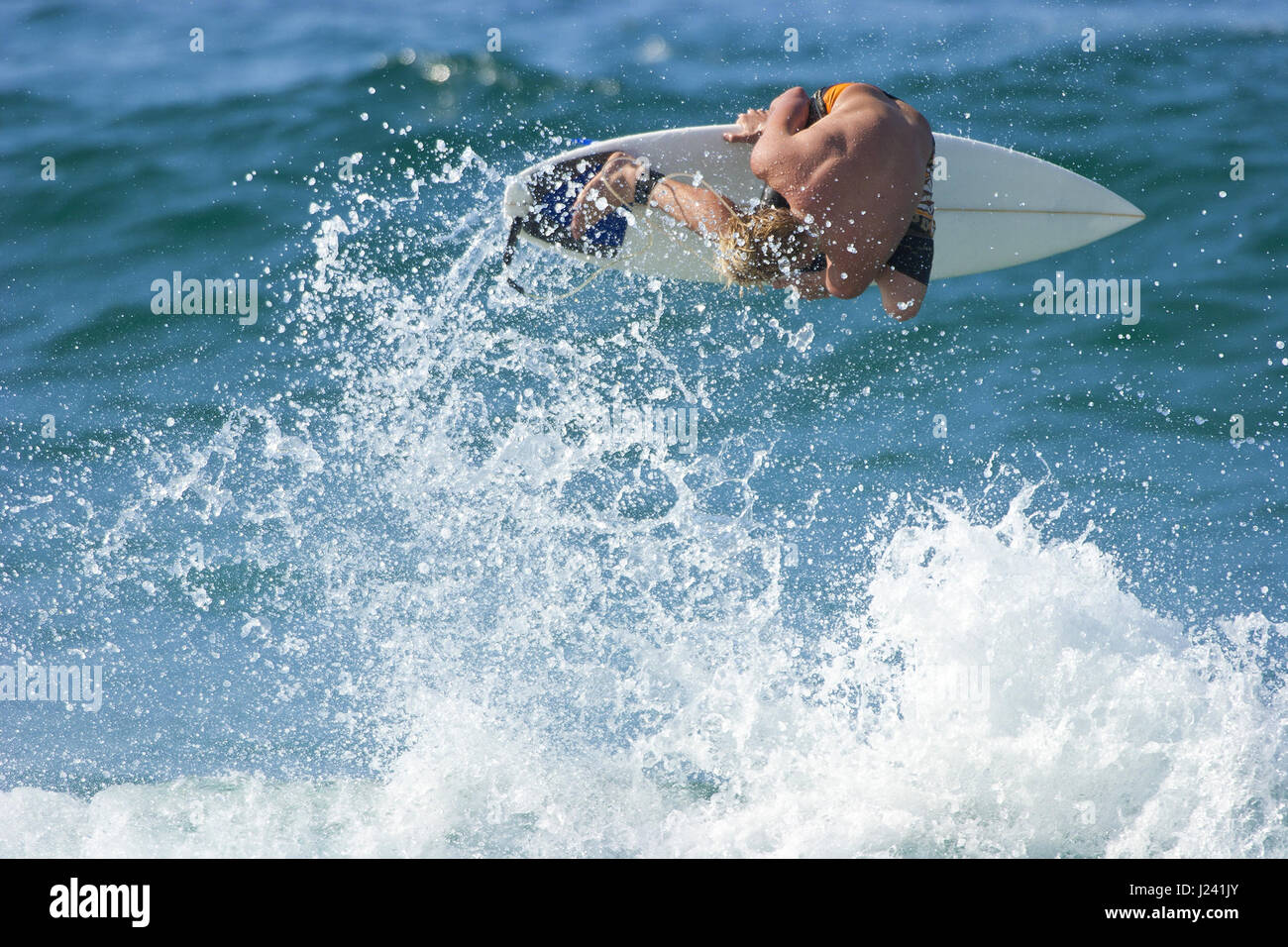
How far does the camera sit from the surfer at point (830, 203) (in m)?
5.10

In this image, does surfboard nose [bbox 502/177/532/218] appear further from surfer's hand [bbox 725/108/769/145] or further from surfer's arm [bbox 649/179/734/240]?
surfer's hand [bbox 725/108/769/145]

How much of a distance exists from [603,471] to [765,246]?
3.32 meters

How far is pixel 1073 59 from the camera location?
10469mm

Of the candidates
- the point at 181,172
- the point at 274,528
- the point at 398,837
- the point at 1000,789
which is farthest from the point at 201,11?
the point at 1000,789

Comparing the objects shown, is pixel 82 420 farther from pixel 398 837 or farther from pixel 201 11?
pixel 201 11

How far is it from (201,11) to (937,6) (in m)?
7.46

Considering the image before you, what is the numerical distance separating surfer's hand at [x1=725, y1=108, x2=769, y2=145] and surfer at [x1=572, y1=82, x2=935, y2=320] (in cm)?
40

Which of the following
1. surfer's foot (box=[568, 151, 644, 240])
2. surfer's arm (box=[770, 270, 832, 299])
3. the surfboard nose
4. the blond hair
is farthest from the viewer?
the surfboard nose
